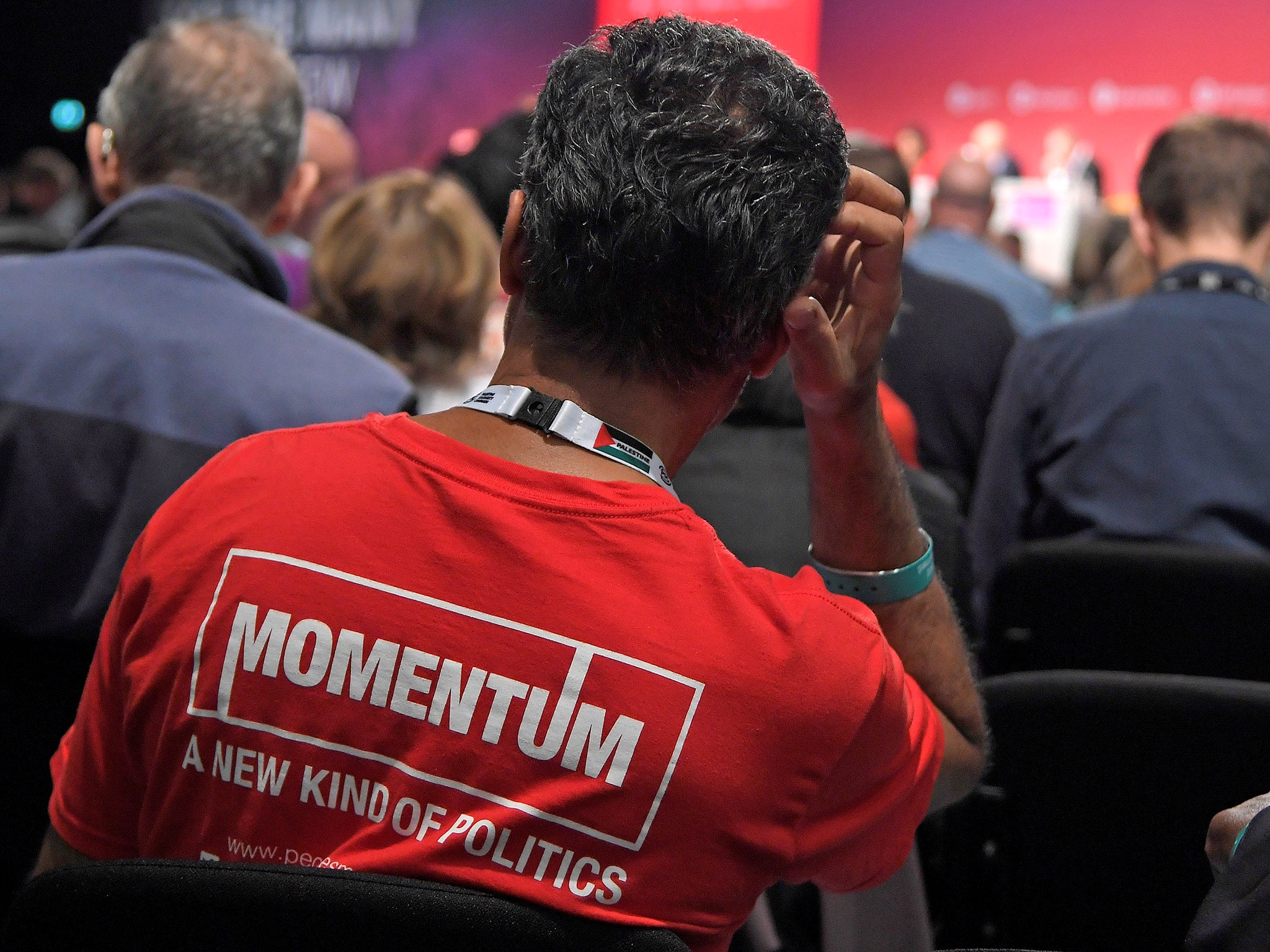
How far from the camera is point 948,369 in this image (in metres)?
3.54

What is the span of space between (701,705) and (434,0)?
11.7 metres

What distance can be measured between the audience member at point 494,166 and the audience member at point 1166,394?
1.37m

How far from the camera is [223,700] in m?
0.92

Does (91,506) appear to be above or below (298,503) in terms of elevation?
below

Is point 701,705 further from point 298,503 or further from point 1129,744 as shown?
point 1129,744

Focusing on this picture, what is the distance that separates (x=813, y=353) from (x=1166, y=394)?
1.53 meters

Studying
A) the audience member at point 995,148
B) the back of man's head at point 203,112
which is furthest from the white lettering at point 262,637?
the audience member at point 995,148

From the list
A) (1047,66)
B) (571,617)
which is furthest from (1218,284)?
(1047,66)

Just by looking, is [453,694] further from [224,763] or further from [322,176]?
[322,176]

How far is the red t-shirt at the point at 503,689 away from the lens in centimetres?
88

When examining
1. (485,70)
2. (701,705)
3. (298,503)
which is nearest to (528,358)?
(298,503)

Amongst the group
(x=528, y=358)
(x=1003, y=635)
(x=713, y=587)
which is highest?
(x=528, y=358)

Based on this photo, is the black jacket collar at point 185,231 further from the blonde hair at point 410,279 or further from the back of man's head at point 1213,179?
the back of man's head at point 1213,179

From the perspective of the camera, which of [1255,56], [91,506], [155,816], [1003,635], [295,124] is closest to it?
[155,816]
